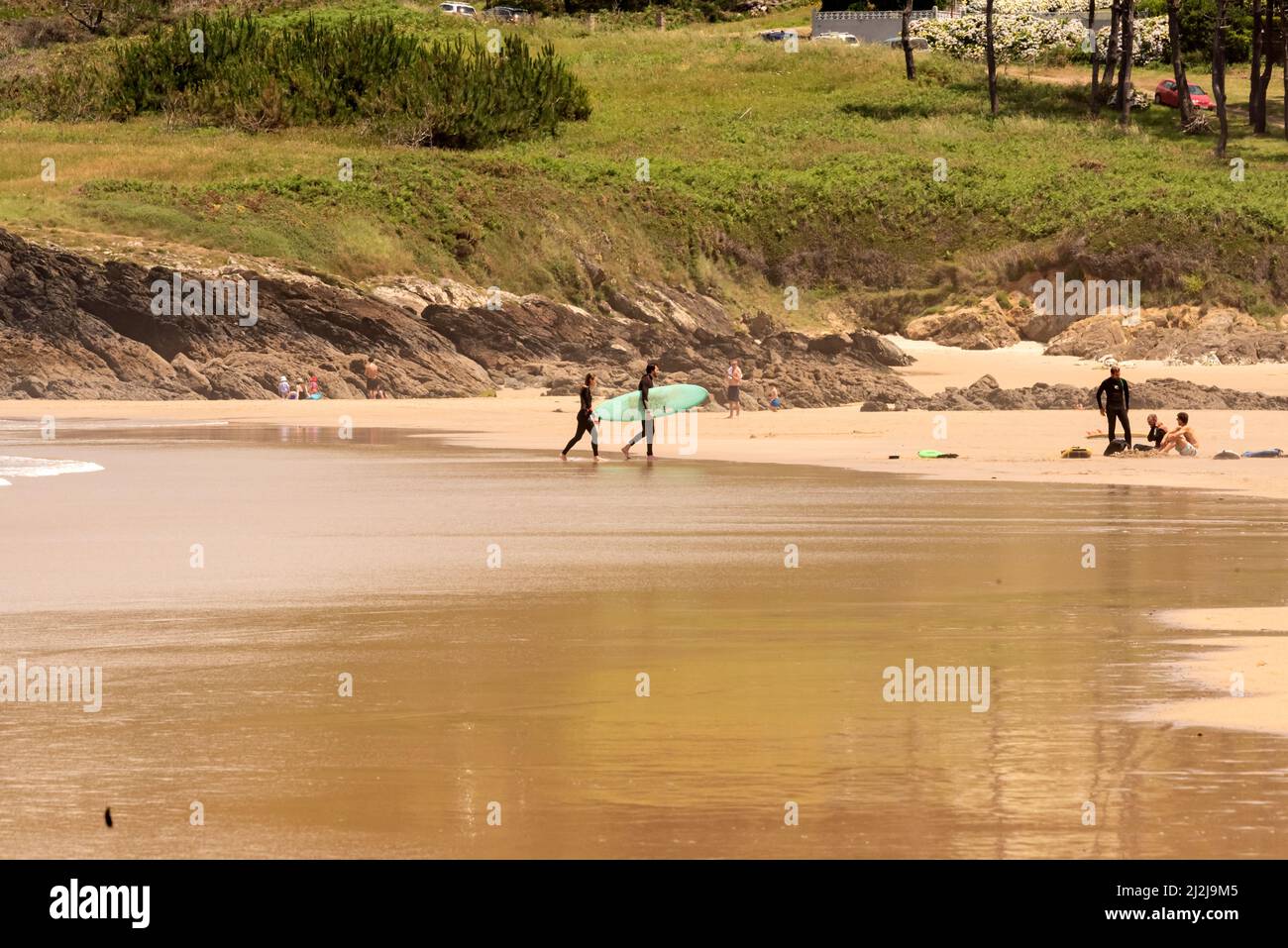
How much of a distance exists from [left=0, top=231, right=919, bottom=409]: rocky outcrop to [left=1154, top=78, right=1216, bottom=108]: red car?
3791 cm

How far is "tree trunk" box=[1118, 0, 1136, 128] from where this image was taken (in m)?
75.8

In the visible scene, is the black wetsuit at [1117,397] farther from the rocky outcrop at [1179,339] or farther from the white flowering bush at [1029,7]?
the white flowering bush at [1029,7]

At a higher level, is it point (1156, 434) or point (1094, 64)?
point (1094, 64)

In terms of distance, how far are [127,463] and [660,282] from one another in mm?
37723

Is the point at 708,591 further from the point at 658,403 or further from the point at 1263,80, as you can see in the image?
the point at 1263,80

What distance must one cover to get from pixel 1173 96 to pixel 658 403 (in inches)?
2188

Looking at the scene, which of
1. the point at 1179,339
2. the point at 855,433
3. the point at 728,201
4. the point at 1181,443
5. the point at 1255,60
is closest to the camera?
the point at 1181,443

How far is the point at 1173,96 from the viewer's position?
84.0 m

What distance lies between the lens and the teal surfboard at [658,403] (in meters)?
34.9

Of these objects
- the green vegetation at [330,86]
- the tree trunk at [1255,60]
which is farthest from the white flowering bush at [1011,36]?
the green vegetation at [330,86]

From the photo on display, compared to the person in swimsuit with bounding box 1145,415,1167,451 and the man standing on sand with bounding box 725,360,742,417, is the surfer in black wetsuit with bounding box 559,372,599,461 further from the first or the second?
the man standing on sand with bounding box 725,360,742,417

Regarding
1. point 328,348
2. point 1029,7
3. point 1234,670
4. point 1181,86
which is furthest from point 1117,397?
point 1029,7

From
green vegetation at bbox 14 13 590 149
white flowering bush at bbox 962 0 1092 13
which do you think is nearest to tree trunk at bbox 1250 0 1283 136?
white flowering bush at bbox 962 0 1092 13

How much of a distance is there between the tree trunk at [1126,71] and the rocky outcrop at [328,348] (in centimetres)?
3040
